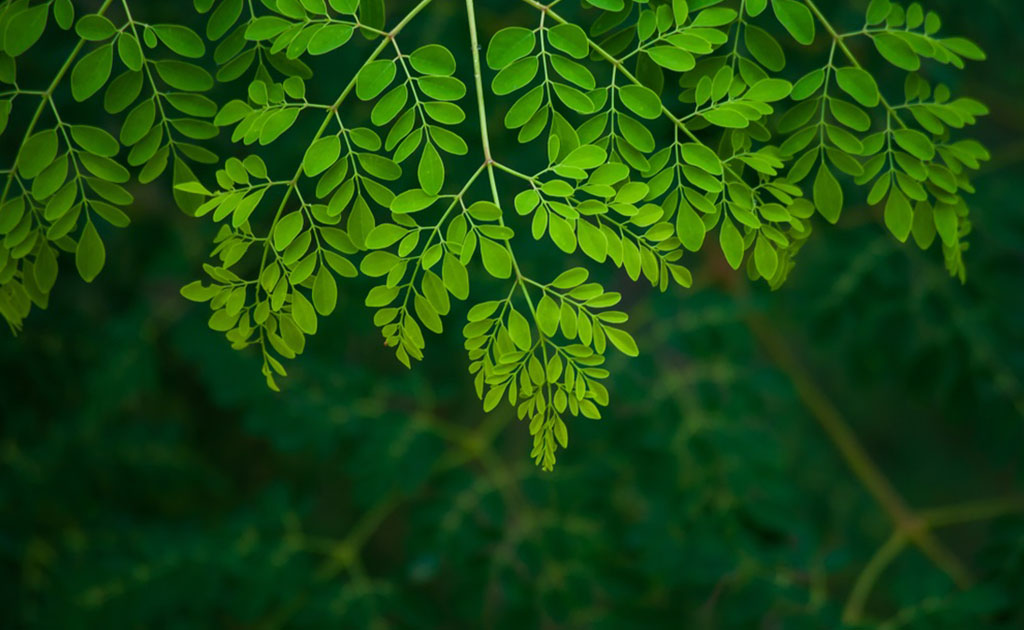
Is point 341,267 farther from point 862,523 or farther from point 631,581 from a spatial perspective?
point 862,523

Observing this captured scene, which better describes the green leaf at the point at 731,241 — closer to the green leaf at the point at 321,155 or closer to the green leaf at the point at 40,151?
the green leaf at the point at 321,155

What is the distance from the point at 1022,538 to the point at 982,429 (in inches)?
9.1

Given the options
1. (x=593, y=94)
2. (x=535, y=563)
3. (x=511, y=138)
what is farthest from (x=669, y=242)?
(x=535, y=563)

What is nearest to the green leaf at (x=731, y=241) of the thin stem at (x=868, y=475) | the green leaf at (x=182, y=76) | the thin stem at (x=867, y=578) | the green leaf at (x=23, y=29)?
the green leaf at (x=182, y=76)

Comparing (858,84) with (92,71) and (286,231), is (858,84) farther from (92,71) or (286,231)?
(92,71)

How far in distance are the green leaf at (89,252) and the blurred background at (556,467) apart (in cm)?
53

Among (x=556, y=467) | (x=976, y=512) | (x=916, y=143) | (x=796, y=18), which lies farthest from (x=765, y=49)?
(x=976, y=512)

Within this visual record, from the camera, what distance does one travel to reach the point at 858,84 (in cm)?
72

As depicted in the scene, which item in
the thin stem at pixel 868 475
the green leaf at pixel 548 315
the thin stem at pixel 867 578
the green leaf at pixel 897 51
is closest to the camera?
the green leaf at pixel 548 315

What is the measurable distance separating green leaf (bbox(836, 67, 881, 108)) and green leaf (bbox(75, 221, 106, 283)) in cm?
57

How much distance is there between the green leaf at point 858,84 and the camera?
718 millimetres

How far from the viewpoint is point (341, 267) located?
26.2 inches

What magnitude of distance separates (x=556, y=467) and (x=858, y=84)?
34.8 inches

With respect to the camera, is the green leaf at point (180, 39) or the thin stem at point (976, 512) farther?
the thin stem at point (976, 512)
